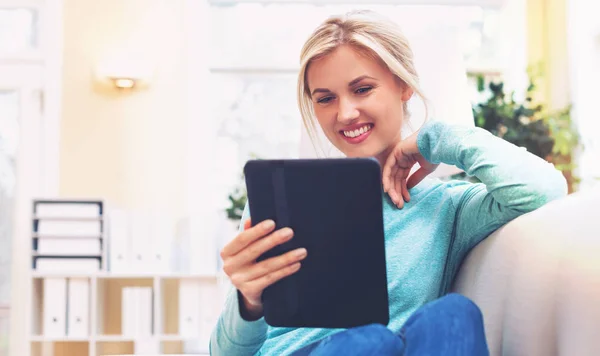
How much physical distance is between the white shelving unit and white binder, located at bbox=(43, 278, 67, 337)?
2 cm

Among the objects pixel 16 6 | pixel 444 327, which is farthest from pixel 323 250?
pixel 16 6

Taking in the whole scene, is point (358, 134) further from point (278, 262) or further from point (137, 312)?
point (137, 312)

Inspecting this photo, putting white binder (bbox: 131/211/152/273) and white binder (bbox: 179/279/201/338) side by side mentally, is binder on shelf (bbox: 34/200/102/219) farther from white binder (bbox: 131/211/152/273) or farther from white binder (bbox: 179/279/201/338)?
white binder (bbox: 179/279/201/338)

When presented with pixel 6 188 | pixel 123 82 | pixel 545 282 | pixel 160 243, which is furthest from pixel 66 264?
pixel 545 282

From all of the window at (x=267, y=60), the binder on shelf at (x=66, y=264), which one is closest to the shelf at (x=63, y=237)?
the binder on shelf at (x=66, y=264)

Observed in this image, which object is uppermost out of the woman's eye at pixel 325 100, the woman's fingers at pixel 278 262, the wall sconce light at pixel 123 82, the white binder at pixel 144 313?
the wall sconce light at pixel 123 82

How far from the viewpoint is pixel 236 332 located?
3.76 ft

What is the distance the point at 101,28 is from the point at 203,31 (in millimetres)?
641

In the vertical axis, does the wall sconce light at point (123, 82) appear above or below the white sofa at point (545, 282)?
above

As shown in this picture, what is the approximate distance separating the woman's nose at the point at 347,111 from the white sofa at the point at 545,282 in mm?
345

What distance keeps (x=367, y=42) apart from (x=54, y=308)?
123 inches

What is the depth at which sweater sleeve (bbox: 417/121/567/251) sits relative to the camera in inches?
42.9

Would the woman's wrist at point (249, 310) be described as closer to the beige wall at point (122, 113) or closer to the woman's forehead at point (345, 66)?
the woman's forehead at point (345, 66)

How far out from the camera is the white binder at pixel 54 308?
387cm
